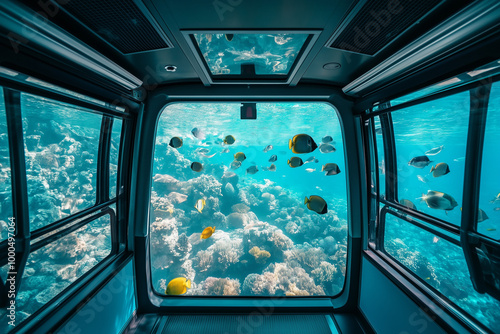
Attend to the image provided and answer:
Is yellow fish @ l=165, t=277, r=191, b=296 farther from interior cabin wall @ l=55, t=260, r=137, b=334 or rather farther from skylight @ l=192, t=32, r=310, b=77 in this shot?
skylight @ l=192, t=32, r=310, b=77

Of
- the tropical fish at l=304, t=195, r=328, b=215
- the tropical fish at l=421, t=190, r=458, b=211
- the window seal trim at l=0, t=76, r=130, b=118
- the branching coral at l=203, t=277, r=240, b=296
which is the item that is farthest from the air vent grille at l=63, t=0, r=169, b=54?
the branching coral at l=203, t=277, r=240, b=296

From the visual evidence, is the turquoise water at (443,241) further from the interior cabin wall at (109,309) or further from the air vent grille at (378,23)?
the interior cabin wall at (109,309)

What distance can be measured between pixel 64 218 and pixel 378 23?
429 cm

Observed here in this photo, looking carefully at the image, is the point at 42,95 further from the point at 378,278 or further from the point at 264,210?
the point at 264,210

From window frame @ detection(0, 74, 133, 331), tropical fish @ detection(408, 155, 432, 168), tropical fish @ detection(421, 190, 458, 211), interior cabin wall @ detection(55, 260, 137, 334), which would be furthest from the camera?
tropical fish @ detection(408, 155, 432, 168)

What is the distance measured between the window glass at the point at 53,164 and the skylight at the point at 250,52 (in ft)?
50.6

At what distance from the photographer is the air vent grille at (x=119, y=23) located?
164 cm

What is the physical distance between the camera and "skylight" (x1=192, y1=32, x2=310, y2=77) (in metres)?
2.21

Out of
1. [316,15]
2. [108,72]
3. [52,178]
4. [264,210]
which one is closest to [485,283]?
[316,15]

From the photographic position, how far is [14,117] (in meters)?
1.93

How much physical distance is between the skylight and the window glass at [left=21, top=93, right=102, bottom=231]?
50.6 feet

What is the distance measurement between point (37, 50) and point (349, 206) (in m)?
4.84

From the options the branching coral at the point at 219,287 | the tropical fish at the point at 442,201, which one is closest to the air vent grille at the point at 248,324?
the tropical fish at the point at 442,201

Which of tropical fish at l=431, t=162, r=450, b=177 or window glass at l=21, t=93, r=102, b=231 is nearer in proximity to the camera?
tropical fish at l=431, t=162, r=450, b=177
